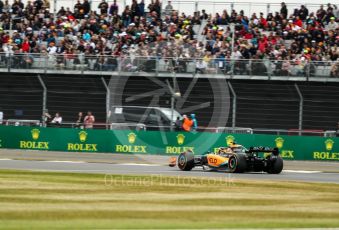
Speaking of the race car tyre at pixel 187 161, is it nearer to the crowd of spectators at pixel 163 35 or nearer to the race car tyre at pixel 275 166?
the race car tyre at pixel 275 166

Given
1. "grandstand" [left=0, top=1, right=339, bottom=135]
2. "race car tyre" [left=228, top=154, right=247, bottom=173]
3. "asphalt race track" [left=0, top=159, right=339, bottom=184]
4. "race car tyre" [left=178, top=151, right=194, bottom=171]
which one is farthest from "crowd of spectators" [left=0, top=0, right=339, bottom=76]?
"race car tyre" [left=228, top=154, right=247, bottom=173]

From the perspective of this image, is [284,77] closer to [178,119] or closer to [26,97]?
[178,119]

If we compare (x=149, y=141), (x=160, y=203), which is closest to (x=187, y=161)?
(x=160, y=203)

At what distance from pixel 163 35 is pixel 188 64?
3.35m

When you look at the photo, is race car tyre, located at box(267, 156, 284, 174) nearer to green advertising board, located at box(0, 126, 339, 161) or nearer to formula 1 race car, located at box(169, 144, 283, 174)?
formula 1 race car, located at box(169, 144, 283, 174)

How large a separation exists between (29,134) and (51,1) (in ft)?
32.9

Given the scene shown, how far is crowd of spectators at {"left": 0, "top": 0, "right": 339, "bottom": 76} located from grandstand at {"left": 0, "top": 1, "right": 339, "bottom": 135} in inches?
2.2

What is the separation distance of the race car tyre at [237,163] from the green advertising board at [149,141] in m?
10.6

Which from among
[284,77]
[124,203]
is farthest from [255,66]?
[124,203]

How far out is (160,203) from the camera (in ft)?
51.8

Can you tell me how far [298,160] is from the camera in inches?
1416

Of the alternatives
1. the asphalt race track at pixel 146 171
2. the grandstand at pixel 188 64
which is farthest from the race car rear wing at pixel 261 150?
the grandstand at pixel 188 64

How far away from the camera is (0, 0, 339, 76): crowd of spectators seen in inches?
1535

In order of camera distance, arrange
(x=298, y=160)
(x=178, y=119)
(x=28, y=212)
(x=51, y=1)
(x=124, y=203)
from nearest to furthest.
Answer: (x=28, y=212)
(x=124, y=203)
(x=298, y=160)
(x=178, y=119)
(x=51, y=1)
